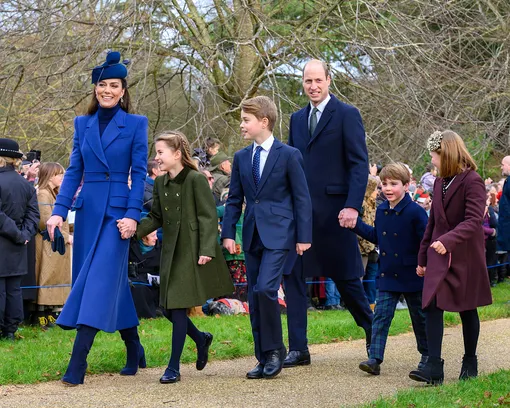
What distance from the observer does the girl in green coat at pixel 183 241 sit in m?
6.79

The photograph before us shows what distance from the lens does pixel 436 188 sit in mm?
6922

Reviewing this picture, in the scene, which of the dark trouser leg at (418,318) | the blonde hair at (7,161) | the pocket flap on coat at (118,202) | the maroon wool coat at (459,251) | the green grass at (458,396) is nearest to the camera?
the green grass at (458,396)

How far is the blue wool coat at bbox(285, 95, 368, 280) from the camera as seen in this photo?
7438 millimetres

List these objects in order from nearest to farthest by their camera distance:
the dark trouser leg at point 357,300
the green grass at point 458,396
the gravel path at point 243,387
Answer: the green grass at point 458,396 < the gravel path at point 243,387 < the dark trouser leg at point 357,300

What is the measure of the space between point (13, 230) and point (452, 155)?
4274 millimetres

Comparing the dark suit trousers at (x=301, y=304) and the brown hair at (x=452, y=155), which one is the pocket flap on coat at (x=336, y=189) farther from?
the brown hair at (x=452, y=155)

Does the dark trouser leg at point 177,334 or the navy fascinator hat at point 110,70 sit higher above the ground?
the navy fascinator hat at point 110,70

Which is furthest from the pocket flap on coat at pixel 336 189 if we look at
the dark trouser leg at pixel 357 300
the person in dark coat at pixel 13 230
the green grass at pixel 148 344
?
the person in dark coat at pixel 13 230

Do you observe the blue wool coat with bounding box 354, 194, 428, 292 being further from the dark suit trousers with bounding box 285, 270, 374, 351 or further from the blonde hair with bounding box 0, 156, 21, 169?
the blonde hair with bounding box 0, 156, 21, 169

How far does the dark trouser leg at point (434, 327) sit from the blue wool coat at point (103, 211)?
205 centimetres

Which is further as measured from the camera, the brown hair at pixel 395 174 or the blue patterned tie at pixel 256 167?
the brown hair at pixel 395 174

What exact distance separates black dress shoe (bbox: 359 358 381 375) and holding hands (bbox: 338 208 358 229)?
0.98 meters

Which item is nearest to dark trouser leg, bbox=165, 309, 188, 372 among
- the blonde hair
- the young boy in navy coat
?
the young boy in navy coat

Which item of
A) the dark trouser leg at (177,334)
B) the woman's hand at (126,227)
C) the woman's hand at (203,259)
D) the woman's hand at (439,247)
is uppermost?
the woman's hand at (126,227)
